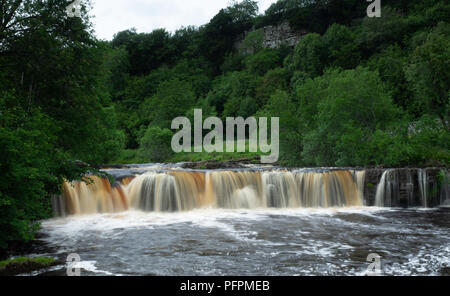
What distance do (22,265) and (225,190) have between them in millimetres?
12223

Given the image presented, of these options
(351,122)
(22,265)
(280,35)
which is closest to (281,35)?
(280,35)

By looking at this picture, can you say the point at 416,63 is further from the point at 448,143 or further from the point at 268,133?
the point at 268,133

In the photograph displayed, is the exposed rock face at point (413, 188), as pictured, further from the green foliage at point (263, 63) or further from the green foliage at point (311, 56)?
the green foliage at point (263, 63)

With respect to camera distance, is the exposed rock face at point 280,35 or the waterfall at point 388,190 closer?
the waterfall at point 388,190

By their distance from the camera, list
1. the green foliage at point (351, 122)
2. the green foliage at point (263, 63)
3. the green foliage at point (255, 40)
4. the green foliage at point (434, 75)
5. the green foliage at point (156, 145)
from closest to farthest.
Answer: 1. the green foliage at point (351, 122)
2. the green foliage at point (434, 75)
3. the green foliage at point (156, 145)
4. the green foliage at point (263, 63)
5. the green foliage at point (255, 40)

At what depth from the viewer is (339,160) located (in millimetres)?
24469

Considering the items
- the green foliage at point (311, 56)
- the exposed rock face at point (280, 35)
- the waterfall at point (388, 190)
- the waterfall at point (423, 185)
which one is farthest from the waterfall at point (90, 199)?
the exposed rock face at point (280, 35)

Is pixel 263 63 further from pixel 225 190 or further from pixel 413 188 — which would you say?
pixel 413 188

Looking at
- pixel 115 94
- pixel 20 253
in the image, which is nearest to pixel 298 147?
pixel 20 253

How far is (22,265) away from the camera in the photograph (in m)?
8.09

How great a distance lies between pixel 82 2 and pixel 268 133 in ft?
81.8

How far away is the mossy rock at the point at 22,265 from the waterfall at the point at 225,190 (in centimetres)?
867

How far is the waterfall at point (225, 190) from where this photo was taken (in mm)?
17750

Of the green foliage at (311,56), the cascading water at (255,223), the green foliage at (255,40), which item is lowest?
the cascading water at (255,223)
